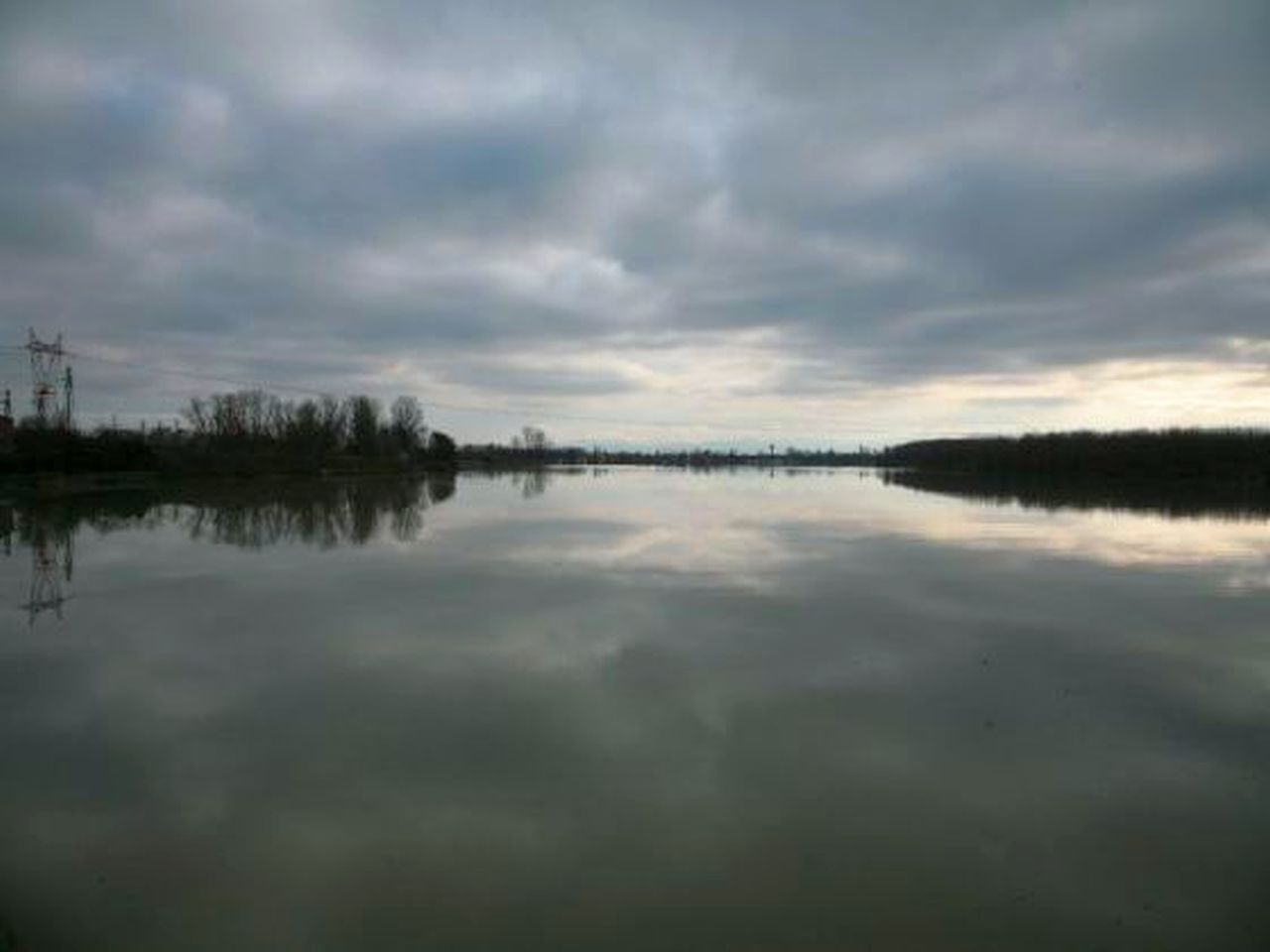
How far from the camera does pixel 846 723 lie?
8234mm

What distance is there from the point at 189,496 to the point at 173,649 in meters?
34.0

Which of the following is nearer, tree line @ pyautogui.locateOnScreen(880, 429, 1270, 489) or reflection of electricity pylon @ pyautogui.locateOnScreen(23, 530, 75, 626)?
reflection of electricity pylon @ pyautogui.locateOnScreen(23, 530, 75, 626)

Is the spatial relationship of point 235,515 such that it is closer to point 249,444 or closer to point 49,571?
point 49,571

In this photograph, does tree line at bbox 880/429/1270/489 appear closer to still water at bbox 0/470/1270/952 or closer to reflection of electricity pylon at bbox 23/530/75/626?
still water at bbox 0/470/1270/952

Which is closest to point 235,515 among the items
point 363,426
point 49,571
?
point 49,571

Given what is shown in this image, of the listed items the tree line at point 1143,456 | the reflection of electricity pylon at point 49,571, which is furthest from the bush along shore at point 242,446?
the tree line at point 1143,456

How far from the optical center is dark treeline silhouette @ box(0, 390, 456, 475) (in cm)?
4862

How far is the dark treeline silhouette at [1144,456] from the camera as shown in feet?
263

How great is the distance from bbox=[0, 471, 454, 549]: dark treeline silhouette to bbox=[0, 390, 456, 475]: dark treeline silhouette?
545 centimetres

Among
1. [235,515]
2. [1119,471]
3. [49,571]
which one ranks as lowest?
[49,571]

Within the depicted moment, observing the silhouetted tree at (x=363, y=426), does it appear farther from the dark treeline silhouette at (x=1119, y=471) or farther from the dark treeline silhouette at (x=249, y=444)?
the dark treeline silhouette at (x=1119, y=471)

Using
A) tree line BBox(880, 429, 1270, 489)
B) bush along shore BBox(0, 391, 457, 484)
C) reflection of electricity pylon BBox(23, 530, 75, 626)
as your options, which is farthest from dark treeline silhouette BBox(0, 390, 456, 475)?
tree line BBox(880, 429, 1270, 489)

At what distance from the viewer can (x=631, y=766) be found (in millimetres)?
7172

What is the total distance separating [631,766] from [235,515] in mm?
27920
